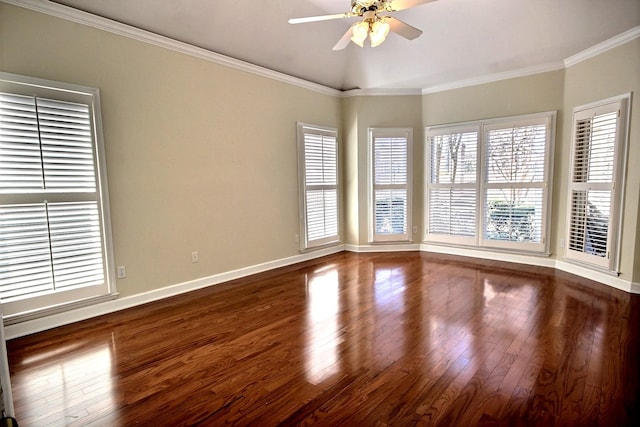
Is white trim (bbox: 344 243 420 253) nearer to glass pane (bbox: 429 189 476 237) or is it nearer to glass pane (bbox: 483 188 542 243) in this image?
glass pane (bbox: 429 189 476 237)

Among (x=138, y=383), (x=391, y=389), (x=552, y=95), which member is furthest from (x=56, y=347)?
(x=552, y=95)

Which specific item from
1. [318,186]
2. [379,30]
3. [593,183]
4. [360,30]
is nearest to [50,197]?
[360,30]

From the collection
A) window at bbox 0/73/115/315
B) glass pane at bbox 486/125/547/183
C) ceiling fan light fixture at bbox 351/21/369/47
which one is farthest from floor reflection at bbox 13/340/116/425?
glass pane at bbox 486/125/547/183

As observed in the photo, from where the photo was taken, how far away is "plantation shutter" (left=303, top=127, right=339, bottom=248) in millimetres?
5148

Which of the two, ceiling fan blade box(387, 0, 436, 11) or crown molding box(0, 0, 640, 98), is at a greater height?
crown molding box(0, 0, 640, 98)

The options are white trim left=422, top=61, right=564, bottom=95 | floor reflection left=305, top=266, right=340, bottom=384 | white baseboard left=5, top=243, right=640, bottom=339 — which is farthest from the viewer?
white trim left=422, top=61, right=564, bottom=95

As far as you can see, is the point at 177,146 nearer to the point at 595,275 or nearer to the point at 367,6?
the point at 367,6

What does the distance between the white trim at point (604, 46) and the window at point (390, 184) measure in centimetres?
221

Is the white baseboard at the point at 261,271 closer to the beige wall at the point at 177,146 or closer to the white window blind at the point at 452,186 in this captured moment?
the beige wall at the point at 177,146

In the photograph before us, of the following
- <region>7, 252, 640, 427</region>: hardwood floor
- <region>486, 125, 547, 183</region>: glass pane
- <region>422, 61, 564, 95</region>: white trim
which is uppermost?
<region>422, 61, 564, 95</region>: white trim

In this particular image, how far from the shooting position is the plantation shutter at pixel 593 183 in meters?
3.76

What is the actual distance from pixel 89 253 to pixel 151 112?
4.87 feet

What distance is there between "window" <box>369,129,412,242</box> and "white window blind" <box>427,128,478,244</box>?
0.37 meters

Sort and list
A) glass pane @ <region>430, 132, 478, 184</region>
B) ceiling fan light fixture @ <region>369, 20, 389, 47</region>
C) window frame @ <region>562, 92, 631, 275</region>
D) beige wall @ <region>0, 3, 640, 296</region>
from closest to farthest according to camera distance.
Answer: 1. ceiling fan light fixture @ <region>369, 20, 389, 47</region>
2. beige wall @ <region>0, 3, 640, 296</region>
3. window frame @ <region>562, 92, 631, 275</region>
4. glass pane @ <region>430, 132, 478, 184</region>
